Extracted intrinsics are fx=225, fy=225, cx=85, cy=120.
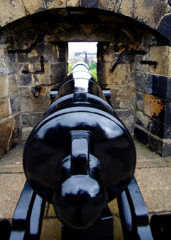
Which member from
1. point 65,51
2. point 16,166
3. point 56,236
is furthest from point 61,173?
point 65,51

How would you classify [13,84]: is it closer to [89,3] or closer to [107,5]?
[89,3]

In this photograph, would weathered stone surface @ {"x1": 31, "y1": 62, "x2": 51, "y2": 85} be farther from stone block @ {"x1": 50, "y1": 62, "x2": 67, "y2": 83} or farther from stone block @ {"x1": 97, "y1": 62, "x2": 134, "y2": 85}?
stone block @ {"x1": 97, "y1": 62, "x2": 134, "y2": 85}

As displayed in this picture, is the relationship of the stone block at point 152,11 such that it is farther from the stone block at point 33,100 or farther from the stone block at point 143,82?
the stone block at point 33,100

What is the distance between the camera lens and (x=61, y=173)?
846mm

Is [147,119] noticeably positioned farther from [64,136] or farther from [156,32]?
[64,136]

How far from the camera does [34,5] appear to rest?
2568mm

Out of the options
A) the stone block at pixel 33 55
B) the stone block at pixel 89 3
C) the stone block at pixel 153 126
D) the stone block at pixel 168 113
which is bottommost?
the stone block at pixel 153 126

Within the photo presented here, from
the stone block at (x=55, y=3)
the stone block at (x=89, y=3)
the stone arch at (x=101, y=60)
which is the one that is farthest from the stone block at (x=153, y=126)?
the stone block at (x=55, y=3)

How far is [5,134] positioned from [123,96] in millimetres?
1937

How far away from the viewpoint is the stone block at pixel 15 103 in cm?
334

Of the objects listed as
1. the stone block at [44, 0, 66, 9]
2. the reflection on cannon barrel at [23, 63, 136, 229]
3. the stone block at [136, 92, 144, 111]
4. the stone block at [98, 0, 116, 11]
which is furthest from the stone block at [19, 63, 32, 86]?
the reflection on cannon barrel at [23, 63, 136, 229]

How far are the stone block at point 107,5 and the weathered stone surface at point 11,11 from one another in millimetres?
891

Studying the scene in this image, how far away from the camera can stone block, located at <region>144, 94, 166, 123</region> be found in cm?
293

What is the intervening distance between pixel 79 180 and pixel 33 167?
30 cm
